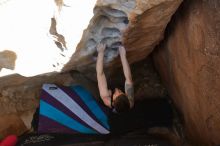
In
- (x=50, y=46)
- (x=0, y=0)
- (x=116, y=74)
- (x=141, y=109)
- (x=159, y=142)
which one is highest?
(x=0, y=0)

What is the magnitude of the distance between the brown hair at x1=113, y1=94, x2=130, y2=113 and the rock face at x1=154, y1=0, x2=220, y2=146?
1.97 ft

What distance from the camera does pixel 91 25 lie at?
284cm

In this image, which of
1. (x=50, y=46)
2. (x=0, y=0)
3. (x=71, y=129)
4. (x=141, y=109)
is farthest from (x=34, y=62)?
(x=141, y=109)

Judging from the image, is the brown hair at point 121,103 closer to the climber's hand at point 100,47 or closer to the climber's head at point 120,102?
the climber's head at point 120,102

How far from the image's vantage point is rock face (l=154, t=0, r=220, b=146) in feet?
8.84

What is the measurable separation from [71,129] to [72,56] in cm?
88

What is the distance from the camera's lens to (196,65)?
2.99m

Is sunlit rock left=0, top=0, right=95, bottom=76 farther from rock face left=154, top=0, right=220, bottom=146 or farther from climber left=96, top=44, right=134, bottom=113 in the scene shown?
rock face left=154, top=0, right=220, bottom=146

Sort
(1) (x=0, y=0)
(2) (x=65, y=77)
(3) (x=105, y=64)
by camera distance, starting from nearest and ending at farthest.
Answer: (1) (x=0, y=0)
(3) (x=105, y=64)
(2) (x=65, y=77)

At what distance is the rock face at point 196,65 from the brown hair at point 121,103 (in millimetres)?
599

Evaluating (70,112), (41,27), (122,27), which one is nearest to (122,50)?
(122,27)

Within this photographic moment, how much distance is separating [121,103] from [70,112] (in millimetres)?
753

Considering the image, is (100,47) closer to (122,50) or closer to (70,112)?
(122,50)

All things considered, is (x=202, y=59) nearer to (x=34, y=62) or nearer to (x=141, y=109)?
(x=141, y=109)
